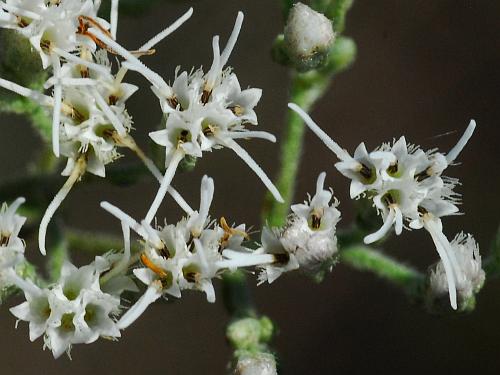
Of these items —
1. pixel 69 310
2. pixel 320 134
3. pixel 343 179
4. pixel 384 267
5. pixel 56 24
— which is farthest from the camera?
pixel 343 179

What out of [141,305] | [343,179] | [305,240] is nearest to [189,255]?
[141,305]

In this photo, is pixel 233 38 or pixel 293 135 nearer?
pixel 233 38

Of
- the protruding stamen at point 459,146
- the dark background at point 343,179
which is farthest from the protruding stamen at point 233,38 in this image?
the dark background at point 343,179

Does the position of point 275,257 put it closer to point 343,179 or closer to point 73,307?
point 73,307

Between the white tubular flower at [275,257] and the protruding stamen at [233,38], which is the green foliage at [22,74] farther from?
the white tubular flower at [275,257]

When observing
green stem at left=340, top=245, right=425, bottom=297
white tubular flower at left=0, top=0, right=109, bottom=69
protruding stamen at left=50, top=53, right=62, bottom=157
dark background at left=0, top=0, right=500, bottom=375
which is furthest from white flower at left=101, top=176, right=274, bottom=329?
dark background at left=0, top=0, right=500, bottom=375

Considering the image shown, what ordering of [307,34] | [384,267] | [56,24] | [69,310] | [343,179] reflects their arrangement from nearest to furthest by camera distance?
[69,310] < [56,24] < [307,34] < [384,267] < [343,179]

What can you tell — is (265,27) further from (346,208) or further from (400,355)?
(400,355)
